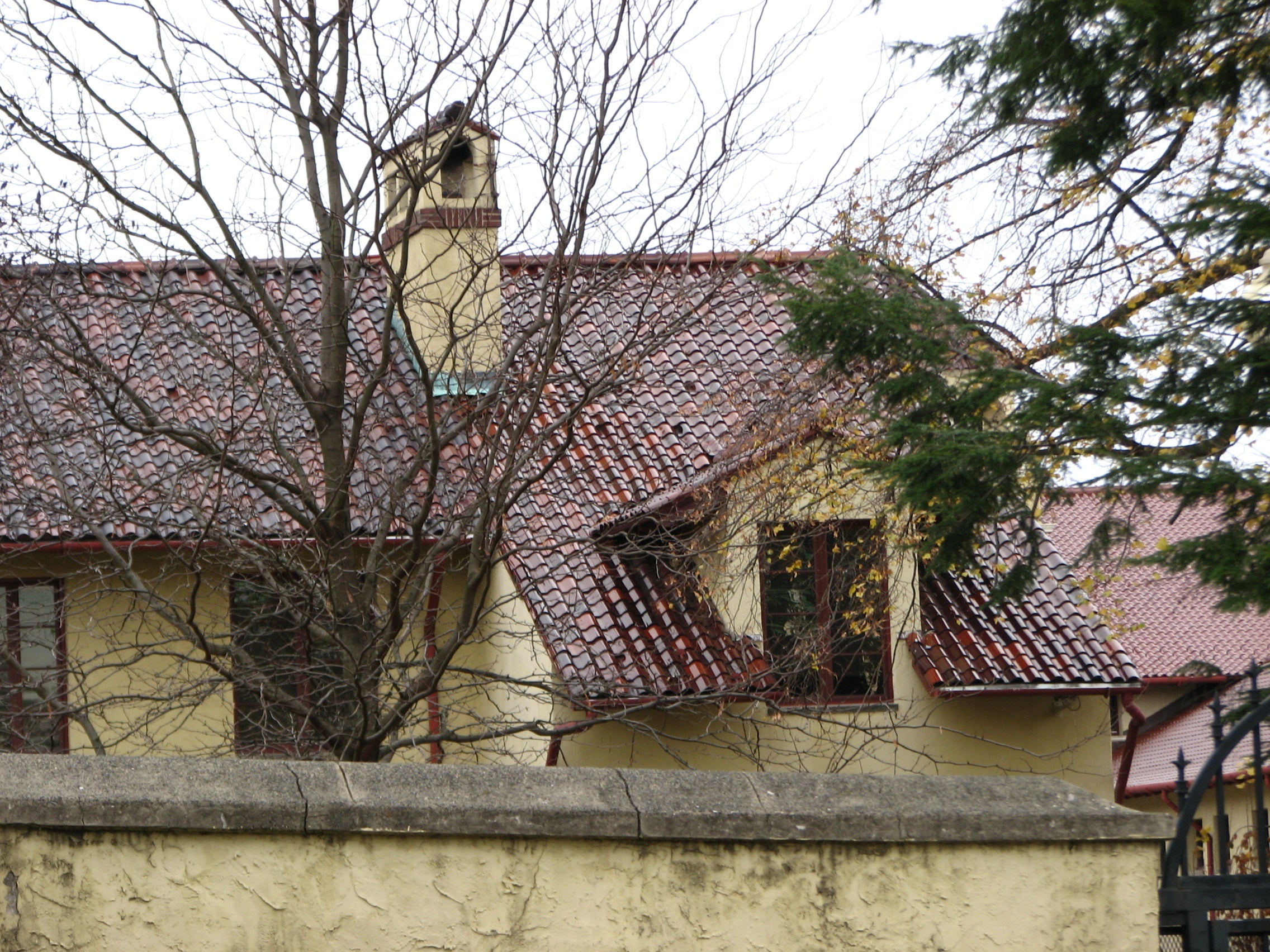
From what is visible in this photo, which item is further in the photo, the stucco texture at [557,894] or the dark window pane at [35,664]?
the dark window pane at [35,664]

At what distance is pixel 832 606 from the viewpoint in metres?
10.4

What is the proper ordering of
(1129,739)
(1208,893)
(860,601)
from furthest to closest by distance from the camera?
1. (1129,739)
2. (860,601)
3. (1208,893)

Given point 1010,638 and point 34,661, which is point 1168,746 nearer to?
point 1010,638

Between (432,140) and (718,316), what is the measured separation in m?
4.15

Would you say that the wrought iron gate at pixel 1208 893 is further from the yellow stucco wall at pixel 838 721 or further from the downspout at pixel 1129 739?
the downspout at pixel 1129 739

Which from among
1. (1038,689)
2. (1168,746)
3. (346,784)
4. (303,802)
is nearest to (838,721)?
(1038,689)

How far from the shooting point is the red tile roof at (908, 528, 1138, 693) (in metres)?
10.9

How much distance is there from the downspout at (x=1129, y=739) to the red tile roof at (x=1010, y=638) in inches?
22.1

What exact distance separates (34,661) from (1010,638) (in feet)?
25.9

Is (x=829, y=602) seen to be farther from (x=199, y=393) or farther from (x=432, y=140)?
(x=199, y=393)

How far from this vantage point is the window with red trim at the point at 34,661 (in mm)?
8773

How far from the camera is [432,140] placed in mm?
10117

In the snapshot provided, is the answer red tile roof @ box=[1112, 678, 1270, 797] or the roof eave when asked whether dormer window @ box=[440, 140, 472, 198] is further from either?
red tile roof @ box=[1112, 678, 1270, 797]

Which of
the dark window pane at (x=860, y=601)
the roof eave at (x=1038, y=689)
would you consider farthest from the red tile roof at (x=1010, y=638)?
the dark window pane at (x=860, y=601)
